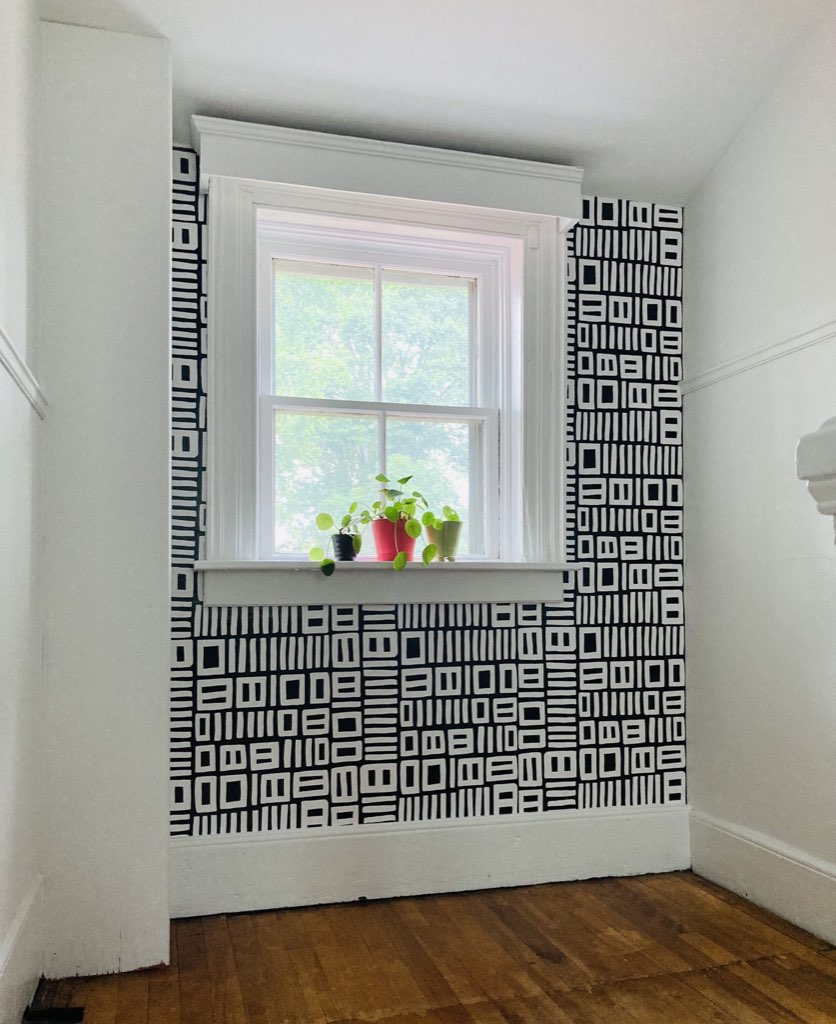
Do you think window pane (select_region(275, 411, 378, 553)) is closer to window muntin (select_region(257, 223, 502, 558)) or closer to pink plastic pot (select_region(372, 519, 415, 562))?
window muntin (select_region(257, 223, 502, 558))

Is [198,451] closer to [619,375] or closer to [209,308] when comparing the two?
[209,308]

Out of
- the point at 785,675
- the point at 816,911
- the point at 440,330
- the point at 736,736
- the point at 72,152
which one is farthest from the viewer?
the point at 440,330

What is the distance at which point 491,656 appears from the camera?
3072 mm

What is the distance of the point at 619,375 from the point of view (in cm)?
325

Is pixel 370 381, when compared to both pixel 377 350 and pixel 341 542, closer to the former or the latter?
pixel 377 350

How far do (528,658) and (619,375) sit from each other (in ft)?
3.36

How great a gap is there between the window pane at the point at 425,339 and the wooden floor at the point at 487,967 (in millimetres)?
1625

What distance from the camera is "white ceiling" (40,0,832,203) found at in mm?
2523

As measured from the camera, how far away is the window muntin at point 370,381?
3.02 metres

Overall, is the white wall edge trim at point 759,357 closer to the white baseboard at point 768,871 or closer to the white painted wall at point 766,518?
the white painted wall at point 766,518

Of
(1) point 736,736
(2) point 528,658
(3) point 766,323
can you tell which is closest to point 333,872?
(2) point 528,658

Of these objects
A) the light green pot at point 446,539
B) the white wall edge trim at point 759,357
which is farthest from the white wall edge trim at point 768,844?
the white wall edge trim at point 759,357

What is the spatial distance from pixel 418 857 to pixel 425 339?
1683mm

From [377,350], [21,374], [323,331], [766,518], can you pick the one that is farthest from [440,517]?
[21,374]
